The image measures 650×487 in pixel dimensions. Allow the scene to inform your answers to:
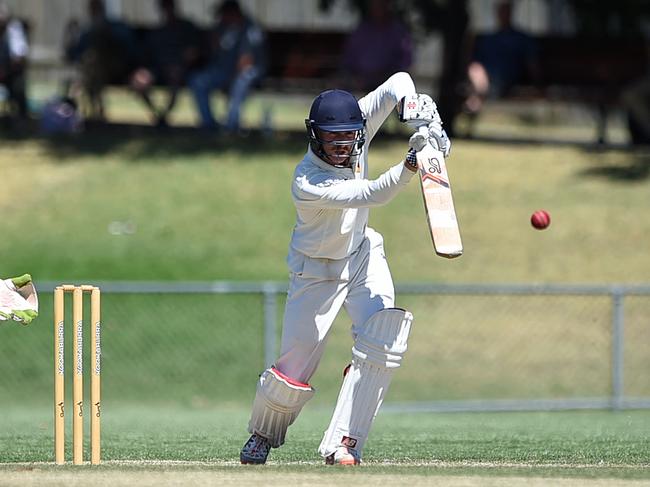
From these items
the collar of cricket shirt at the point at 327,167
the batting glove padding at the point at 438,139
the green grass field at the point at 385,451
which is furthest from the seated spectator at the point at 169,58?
the batting glove padding at the point at 438,139

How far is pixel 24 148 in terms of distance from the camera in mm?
16156

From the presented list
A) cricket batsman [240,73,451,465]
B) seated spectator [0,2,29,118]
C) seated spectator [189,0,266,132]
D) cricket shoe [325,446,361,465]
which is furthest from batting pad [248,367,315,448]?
seated spectator [0,2,29,118]

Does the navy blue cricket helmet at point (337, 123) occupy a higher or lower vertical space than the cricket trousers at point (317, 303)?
higher

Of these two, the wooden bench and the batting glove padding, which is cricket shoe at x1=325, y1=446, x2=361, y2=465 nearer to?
the batting glove padding

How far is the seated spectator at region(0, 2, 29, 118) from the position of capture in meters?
17.4

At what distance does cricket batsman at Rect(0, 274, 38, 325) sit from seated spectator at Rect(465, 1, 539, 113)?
10906 mm

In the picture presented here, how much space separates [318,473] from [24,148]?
1088 centimetres

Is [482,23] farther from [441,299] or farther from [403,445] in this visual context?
[403,445]

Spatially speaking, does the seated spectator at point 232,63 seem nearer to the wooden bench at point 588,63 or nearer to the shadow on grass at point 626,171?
the wooden bench at point 588,63

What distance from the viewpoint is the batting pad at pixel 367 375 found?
6.51m

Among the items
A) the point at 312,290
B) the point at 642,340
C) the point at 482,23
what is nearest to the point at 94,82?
the point at 642,340

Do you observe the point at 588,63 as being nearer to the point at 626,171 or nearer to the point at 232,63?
the point at 626,171

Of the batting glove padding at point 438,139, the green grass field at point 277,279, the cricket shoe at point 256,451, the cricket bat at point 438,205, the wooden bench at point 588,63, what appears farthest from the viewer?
the wooden bench at point 588,63

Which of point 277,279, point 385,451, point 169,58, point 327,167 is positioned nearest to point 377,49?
point 169,58
